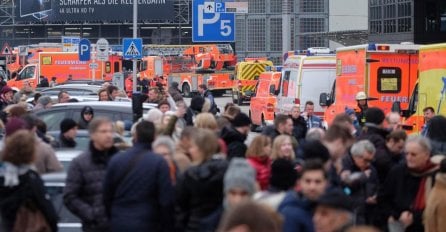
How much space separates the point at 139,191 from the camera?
861cm

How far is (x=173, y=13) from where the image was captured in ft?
273

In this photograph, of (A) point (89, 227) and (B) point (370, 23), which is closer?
(A) point (89, 227)

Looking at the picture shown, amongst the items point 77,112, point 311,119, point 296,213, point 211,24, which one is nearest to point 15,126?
point 296,213

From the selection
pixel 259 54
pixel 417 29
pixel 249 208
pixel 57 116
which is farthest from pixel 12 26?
pixel 249 208

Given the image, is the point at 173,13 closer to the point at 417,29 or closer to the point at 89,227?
the point at 417,29

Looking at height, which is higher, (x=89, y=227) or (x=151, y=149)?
(x=151, y=149)

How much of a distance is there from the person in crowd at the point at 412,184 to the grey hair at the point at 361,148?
287 millimetres

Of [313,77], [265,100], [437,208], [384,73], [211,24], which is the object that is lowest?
[265,100]

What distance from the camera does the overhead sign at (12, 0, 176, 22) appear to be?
8250cm

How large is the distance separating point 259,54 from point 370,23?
18.7 meters

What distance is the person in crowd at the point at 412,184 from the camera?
9.68m

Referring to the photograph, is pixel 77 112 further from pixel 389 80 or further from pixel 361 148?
pixel 389 80

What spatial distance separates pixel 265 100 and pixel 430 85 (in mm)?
14522

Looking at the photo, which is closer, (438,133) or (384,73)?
(438,133)
